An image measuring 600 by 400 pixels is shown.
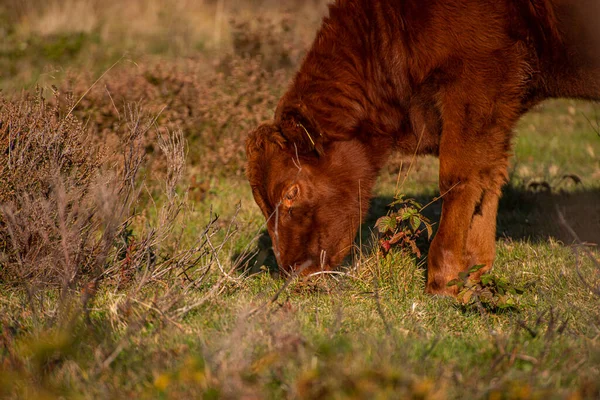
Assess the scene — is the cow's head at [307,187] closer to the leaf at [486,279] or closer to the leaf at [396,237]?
the leaf at [396,237]

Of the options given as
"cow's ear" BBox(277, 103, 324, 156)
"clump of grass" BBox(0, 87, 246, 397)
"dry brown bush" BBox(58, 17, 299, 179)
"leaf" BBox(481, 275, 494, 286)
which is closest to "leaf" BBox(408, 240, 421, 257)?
"leaf" BBox(481, 275, 494, 286)

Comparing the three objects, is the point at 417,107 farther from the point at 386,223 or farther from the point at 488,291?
the point at 488,291

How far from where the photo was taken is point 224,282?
4262 millimetres

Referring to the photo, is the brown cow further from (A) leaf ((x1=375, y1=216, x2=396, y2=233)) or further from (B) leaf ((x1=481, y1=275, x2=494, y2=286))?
(B) leaf ((x1=481, y1=275, x2=494, y2=286))

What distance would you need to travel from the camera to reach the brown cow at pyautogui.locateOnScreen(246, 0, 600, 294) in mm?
4055

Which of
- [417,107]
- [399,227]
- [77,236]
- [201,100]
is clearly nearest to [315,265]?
[399,227]

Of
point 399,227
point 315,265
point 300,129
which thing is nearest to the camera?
point 300,129

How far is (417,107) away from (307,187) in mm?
824

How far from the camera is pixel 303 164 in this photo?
4254 mm

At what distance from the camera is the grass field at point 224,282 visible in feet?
8.56

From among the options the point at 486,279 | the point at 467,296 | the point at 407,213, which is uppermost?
the point at 407,213

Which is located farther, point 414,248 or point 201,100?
point 201,100

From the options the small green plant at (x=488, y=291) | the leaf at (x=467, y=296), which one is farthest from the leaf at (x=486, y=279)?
the leaf at (x=467, y=296)

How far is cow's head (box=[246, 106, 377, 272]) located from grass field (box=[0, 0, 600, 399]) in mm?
187
